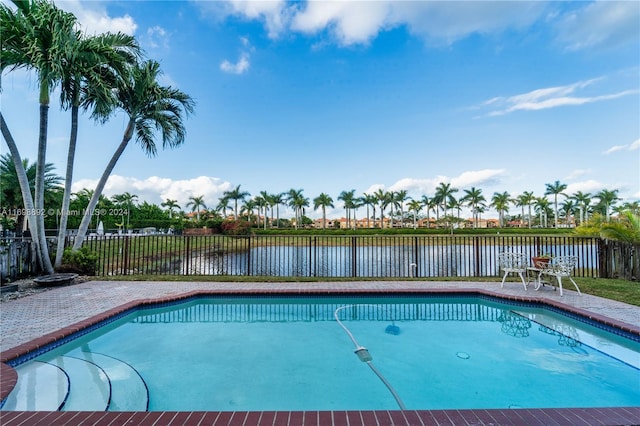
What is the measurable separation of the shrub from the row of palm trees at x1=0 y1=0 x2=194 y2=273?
0.61 ft

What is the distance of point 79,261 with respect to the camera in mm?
7340

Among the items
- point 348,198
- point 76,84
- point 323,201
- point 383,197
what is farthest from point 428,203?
point 76,84

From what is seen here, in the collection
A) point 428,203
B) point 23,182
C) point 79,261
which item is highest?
point 428,203

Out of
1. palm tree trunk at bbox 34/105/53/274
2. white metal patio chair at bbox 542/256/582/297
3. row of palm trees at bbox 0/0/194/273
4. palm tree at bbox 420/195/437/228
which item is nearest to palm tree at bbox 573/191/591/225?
palm tree at bbox 420/195/437/228

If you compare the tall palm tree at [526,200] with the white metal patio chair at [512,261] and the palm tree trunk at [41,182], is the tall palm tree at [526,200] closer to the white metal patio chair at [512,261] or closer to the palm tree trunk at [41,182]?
the white metal patio chair at [512,261]

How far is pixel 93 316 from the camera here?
13.4 feet

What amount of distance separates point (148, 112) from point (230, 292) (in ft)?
18.4

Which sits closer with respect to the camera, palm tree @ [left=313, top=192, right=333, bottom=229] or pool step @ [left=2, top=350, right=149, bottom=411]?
pool step @ [left=2, top=350, right=149, bottom=411]

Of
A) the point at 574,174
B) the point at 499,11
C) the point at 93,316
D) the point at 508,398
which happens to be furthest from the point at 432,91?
the point at 574,174

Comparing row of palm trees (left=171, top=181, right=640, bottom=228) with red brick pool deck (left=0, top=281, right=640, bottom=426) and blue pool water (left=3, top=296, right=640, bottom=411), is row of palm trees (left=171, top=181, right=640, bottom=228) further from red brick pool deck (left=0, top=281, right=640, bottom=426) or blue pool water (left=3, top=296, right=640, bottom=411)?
blue pool water (left=3, top=296, right=640, bottom=411)

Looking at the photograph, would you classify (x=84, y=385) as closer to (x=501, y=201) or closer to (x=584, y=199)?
(x=501, y=201)

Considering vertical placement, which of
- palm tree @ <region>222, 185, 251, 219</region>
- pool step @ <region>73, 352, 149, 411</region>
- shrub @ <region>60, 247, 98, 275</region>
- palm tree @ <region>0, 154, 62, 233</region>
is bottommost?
pool step @ <region>73, 352, 149, 411</region>

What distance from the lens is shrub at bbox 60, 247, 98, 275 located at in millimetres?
7219

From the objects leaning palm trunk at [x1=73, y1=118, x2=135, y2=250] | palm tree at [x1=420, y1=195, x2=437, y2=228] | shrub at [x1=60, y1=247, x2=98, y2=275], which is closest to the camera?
shrub at [x1=60, y1=247, x2=98, y2=275]
